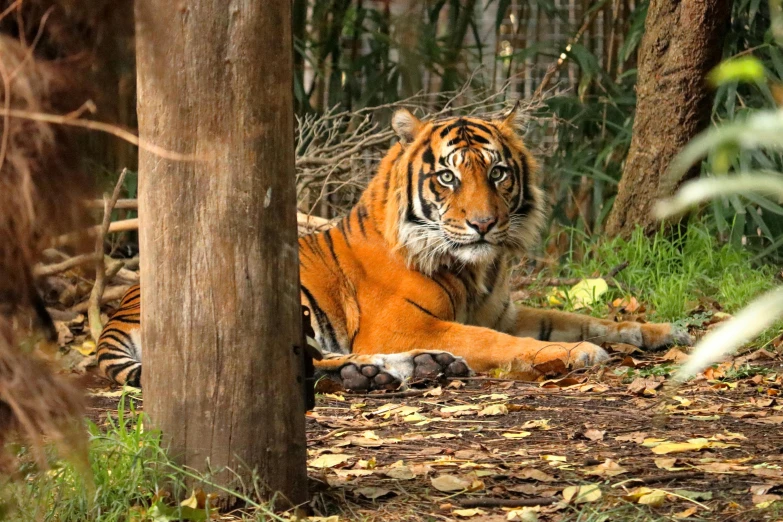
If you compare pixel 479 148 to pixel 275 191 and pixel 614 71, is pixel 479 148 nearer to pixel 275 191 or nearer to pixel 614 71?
pixel 275 191

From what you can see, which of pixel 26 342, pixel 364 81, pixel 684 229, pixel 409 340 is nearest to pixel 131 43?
pixel 26 342

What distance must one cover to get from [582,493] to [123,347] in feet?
9.48

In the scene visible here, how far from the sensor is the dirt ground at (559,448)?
8.14 ft

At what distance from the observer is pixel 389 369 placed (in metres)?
4.61

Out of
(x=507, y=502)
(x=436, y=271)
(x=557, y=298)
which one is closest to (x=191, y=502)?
(x=507, y=502)

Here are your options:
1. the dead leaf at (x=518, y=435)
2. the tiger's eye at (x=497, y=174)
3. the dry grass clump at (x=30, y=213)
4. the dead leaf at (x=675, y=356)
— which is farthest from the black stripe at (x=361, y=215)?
the dry grass clump at (x=30, y=213)

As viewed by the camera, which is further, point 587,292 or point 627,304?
point 587,292

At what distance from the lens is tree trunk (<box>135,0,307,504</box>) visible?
2.29m

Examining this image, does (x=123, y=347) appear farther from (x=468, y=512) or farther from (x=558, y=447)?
(x=468, y=512)

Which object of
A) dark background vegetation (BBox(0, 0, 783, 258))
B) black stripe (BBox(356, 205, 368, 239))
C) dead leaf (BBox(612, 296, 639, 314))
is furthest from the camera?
dark background vegetation (BBox(0, 0, 783, 258))

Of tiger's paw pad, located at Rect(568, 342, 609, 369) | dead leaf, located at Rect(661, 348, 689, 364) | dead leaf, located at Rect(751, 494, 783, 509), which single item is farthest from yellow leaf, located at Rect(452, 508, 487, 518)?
dead leaf, located at Rect(661, 348, 689, 364)

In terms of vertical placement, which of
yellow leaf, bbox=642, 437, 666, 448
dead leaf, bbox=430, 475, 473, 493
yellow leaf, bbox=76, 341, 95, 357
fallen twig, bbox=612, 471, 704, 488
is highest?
fallen twig, bbox=612, 471, 704, 488

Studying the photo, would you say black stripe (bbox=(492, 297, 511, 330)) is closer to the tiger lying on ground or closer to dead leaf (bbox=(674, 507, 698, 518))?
the tiger lying on ground

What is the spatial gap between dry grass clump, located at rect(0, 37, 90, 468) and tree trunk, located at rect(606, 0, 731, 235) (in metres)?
5.11
